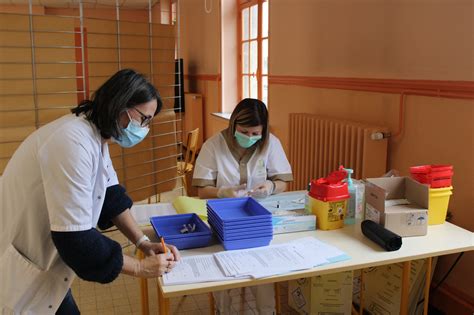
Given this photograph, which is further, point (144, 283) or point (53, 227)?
point (144, 283)

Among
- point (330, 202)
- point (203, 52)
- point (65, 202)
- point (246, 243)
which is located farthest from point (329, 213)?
point (203, 52)

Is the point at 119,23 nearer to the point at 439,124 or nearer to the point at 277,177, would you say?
the point at 277,177

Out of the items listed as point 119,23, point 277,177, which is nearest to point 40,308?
point 277,177

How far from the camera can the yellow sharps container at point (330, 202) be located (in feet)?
5.98

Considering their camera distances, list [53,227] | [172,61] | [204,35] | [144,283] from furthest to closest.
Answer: [204,35]
[172,61]
[144,283]
[53,227]

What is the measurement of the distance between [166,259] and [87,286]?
5.49 feet

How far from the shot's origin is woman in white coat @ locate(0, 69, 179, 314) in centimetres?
118

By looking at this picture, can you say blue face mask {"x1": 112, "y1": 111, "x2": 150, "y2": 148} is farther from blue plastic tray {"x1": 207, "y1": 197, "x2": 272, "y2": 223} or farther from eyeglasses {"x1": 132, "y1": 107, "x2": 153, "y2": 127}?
blue plastic tray {"x1": 207, "y1": 197, "x2": 272, "y2": 223}

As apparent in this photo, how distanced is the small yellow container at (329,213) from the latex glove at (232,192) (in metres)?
0.41

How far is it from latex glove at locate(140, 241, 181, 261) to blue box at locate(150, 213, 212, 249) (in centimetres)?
6

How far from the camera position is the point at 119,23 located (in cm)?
282

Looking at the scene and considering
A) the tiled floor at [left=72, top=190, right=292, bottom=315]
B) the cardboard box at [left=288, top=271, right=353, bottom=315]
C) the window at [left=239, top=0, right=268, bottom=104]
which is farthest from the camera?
the window at [left=239, top=0, right=268, bottom=104]

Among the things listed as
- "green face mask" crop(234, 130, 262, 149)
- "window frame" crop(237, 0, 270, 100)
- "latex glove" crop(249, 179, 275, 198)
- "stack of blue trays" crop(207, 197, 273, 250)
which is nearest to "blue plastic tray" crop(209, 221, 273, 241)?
"stack of blue trays" crop(207, 197, 273, 250)

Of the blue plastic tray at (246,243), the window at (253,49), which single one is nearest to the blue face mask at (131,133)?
the blue plastic tray at (246,243)
